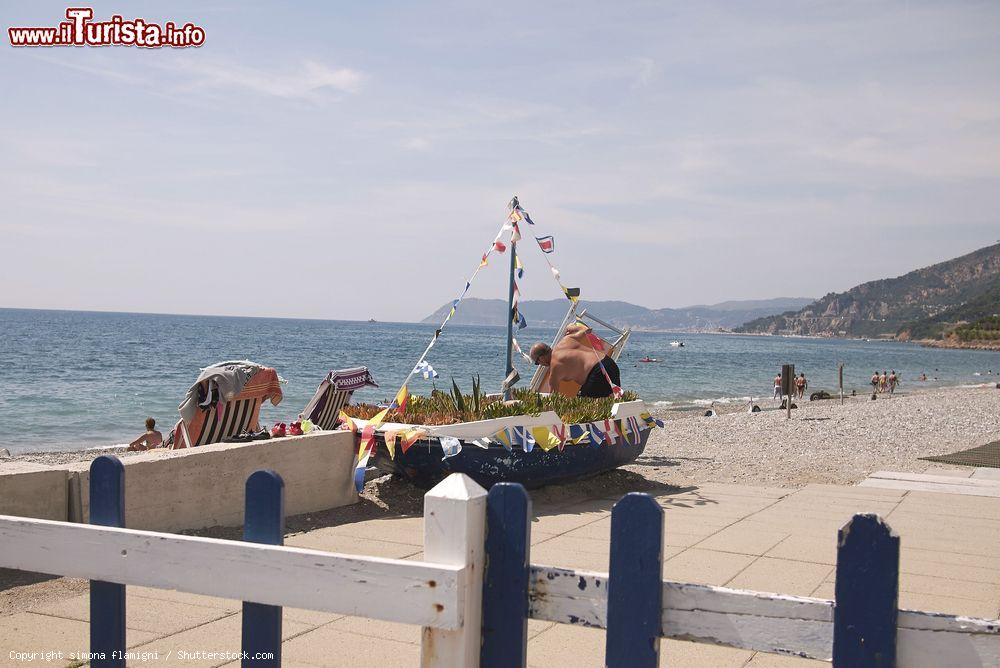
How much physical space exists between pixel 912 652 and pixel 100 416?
29315 millimetres

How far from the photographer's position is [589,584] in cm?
207

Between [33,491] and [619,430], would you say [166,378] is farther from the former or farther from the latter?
[33,491]

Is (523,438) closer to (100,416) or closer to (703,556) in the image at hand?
(703,556)

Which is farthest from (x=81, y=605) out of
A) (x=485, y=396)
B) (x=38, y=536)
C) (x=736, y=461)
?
(x=736, y=461)

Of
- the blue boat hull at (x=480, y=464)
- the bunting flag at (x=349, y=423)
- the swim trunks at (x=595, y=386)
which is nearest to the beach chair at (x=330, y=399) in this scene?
the swim trunks at (x=595, y=386)

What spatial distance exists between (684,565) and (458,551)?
4.04m

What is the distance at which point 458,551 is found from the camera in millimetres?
2111

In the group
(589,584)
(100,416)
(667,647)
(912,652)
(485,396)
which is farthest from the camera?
(100,416)

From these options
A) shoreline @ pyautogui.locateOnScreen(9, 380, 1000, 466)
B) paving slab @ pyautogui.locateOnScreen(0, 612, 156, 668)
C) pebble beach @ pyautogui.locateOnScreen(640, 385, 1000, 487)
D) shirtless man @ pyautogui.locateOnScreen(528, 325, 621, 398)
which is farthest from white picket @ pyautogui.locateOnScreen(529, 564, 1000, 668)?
shoreline @ pyautogui.locateOnScreen(9, 380, 1000, 466)

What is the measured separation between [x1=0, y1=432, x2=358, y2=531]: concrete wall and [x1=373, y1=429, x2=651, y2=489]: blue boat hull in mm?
442

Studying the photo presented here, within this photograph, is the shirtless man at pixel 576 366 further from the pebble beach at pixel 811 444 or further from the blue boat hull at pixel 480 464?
the blue boat hull at pixel 480 464

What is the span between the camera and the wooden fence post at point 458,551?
6.92 ft

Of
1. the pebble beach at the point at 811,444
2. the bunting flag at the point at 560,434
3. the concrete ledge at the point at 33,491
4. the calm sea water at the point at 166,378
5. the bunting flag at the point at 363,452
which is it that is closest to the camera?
the concrete ledge at the point at 33,491

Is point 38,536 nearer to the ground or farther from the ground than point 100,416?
farther from the ground
